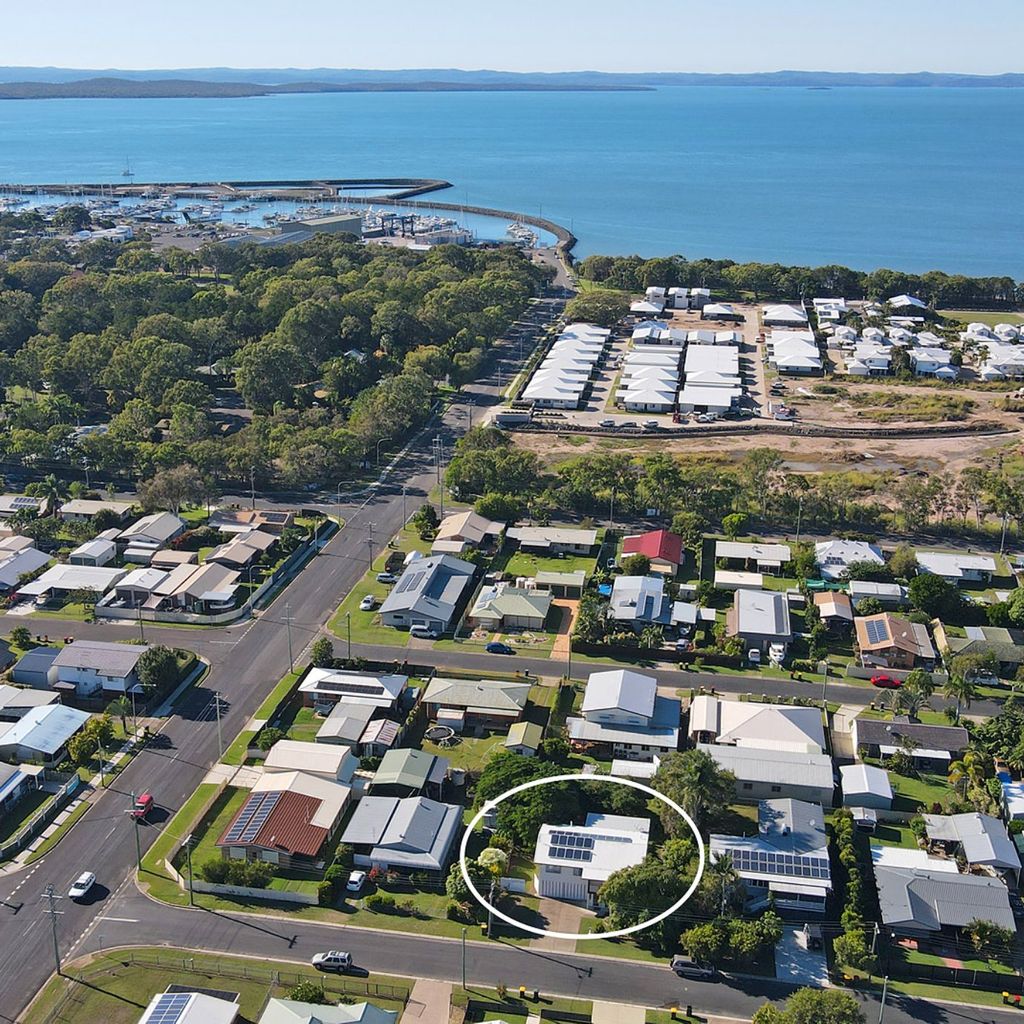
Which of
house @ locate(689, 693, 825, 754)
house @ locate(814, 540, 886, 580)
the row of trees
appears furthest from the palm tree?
the row of trees

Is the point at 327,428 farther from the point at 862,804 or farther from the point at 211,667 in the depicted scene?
the point at 862,804

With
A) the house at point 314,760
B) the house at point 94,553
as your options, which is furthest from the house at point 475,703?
the house at point 94,553

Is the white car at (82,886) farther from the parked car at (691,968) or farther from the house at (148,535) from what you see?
the house at (148,535)

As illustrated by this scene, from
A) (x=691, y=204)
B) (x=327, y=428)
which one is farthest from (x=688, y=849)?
(x=691, y=204)

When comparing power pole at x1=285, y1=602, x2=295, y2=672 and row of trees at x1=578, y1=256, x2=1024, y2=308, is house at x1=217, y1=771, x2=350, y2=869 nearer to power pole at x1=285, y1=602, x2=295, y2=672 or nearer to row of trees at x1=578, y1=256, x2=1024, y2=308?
power pole at x1=285, y1=602, x2=295, y2=672

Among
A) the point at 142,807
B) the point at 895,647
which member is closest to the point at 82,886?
the point at 142,807

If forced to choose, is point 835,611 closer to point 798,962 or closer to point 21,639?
point 798,962
